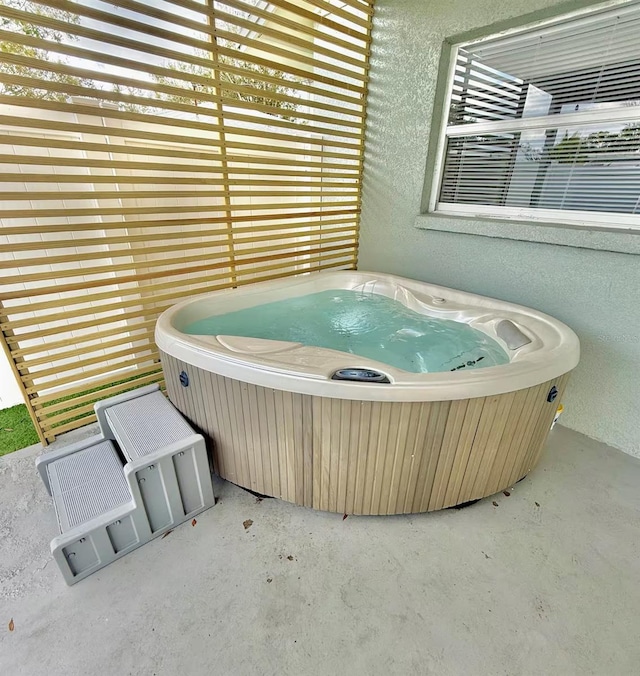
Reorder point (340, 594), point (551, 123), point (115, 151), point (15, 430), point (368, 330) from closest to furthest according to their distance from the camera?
point (340, 594) → point (115, 151) → point (551, 123) → point (15, 430) → point (368, 330)

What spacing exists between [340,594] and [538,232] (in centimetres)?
193

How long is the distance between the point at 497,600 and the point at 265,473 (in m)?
0.91

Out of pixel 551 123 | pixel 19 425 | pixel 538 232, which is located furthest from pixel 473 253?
pixel 19 425

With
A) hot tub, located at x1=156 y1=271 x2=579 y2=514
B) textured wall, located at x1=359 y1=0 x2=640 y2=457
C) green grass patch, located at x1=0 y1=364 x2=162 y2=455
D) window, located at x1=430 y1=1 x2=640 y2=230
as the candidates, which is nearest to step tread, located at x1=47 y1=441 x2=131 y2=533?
hot tub, located at x1=156 y1=271 x2=579 y2=514

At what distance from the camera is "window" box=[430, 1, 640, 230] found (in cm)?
162

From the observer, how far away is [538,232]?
185 cm

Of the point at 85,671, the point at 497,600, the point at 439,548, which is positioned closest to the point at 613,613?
the point at 497,600

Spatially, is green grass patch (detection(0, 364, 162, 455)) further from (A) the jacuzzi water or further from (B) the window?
(B) the window

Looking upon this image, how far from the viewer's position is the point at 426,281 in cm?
249

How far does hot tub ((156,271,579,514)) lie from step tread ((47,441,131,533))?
1.15ft

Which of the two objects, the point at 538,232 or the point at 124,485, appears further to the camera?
the point at 538,232

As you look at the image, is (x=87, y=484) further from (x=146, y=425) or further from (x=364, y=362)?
(x=364, y=362)

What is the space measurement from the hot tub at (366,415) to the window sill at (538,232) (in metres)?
0.47

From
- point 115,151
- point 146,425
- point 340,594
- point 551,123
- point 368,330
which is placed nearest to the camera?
point 340,594
